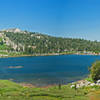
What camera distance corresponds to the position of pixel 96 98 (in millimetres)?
38562

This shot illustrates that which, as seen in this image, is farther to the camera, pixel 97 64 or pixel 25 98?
pixel 97 64

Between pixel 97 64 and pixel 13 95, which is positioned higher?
pixel 97 64

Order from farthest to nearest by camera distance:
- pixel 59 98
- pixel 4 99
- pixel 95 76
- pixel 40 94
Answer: pixel 95 76 → pixel 40 94 → pixel 59 98 → pixel 4 99

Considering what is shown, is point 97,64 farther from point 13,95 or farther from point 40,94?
point 13,95

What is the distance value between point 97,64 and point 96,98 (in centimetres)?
3404

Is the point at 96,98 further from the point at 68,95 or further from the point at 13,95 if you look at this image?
the point at 13,95

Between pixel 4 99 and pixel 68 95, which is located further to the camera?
pixel 68 95

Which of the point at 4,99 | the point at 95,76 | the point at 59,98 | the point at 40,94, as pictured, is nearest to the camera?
the point at 4,99

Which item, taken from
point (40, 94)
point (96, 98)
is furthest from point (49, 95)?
point (96, 98)

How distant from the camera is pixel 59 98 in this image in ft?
132

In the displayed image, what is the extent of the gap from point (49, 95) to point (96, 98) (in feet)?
40.3

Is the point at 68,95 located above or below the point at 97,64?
below

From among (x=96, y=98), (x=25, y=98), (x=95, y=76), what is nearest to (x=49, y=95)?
(x=25, y=98)

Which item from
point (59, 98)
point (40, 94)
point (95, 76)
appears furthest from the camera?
point (95, 76)
